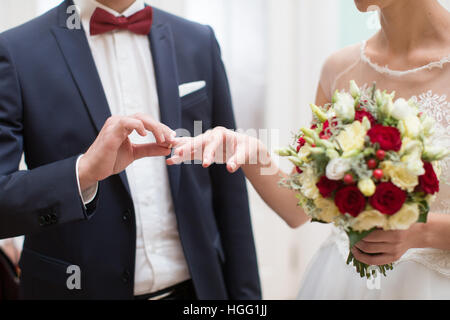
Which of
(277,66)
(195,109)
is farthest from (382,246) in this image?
(277,66)

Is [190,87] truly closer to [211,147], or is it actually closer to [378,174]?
[211,147]

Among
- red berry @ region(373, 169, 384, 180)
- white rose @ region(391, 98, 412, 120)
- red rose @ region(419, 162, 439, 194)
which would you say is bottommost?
red rose @ region(419, 162, 439, 194)

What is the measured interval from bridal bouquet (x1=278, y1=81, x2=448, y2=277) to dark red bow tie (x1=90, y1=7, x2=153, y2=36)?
2.08 feet

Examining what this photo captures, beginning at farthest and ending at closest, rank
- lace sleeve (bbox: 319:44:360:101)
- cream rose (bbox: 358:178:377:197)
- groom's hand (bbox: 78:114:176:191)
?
1. lace sleeve (bbox: 319:44:360:101)
2. groom's hand (bbox: 78:114:176:191)
3. cream rose (bbox: 358:178:377:197)

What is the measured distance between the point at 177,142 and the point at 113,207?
310 millimetres

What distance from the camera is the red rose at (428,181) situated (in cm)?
81

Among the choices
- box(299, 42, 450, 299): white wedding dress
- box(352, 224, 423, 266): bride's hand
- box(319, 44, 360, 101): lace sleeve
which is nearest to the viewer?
box(352, 224, 423, 266): bride's hand

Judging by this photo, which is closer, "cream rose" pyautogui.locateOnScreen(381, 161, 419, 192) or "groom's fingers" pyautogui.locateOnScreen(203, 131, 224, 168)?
"cream rose" pyautogui.locateOnScreen(381, 161, 419, 192)

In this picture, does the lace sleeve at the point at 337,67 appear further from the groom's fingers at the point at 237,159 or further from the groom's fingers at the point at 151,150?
the groom's fingers at the point at 151,150

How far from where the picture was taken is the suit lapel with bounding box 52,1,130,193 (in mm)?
1158

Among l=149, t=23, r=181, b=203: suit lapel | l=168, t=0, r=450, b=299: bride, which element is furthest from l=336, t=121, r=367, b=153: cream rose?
l=149, t=23, r=181, b=203: suit lapel

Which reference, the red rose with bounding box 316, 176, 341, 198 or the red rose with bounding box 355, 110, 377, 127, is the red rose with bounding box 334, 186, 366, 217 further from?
the red rose with bounding box 355, 110, 377, 127

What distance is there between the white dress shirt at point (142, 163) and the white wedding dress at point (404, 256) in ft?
1.47

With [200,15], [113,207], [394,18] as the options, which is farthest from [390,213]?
[200,15]
